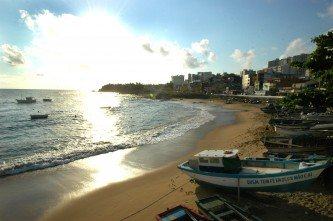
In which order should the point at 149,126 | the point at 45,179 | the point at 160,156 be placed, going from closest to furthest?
the point at 45,179
the point at 160,156
the point at 149,126

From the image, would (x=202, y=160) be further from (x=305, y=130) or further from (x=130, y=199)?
(x=305, y=130)

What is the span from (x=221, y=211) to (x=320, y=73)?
25.8ft

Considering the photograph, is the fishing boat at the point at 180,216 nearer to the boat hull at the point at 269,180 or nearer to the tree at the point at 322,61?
the boat hull at the point at 269,180

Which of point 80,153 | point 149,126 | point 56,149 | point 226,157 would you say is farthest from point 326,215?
point 149,126

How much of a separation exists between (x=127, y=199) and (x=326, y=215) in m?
10.7

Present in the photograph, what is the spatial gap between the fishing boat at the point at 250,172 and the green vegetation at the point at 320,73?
3.29 metres

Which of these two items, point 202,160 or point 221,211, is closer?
point 221,211

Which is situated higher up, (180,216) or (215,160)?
(215,160)

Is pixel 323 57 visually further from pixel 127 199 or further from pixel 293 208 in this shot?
pixel 127 199

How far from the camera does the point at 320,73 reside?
14.3 metres

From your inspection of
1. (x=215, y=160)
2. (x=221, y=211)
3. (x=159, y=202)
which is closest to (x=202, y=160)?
(x=215, y=160)

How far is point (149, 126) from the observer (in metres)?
52.2

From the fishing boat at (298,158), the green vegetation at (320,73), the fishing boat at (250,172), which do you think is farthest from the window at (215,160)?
the green vegetation at (320,73)

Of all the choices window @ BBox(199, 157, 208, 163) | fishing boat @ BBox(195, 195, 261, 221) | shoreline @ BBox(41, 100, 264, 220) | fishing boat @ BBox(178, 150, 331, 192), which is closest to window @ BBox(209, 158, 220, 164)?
fishing boat @ BBox(178, 150, 331, 192)
